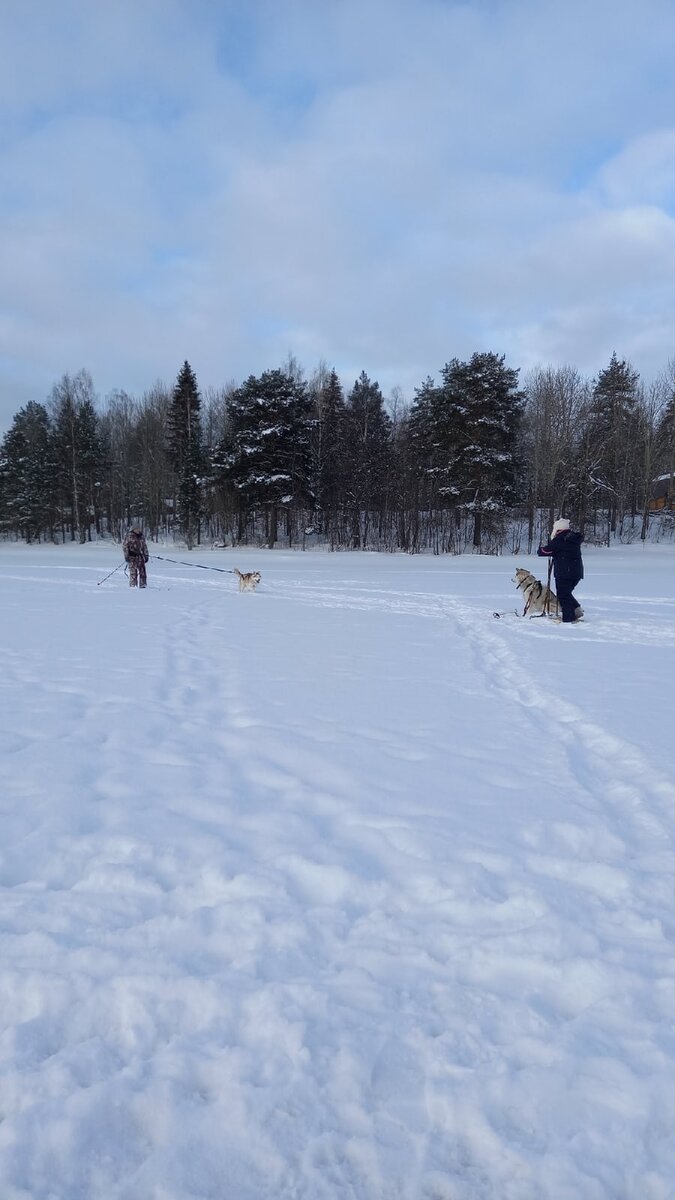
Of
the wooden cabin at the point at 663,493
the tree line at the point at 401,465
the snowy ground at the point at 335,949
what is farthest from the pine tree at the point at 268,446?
the snowy ground at the point at 335,949

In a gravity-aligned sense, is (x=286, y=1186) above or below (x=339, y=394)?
below

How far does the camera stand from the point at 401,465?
42188 millimetres

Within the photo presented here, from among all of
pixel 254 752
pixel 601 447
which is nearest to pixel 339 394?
pixel 601 447

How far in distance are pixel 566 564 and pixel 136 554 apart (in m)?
11.5

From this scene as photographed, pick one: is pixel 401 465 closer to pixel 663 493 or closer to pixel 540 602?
pixel 663 493

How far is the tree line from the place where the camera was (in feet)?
125

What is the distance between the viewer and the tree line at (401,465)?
125 ft

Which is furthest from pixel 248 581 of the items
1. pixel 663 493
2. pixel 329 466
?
pixel 663 493

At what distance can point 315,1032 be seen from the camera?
196cm

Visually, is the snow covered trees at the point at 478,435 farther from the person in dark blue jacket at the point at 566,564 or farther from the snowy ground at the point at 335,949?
the snowy ground at the point at 335,949

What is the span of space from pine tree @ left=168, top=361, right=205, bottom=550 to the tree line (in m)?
0.11

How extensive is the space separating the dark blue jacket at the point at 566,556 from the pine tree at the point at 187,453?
111 feet

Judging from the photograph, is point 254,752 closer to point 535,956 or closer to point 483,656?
point 535,956

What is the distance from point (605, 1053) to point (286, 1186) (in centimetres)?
107
